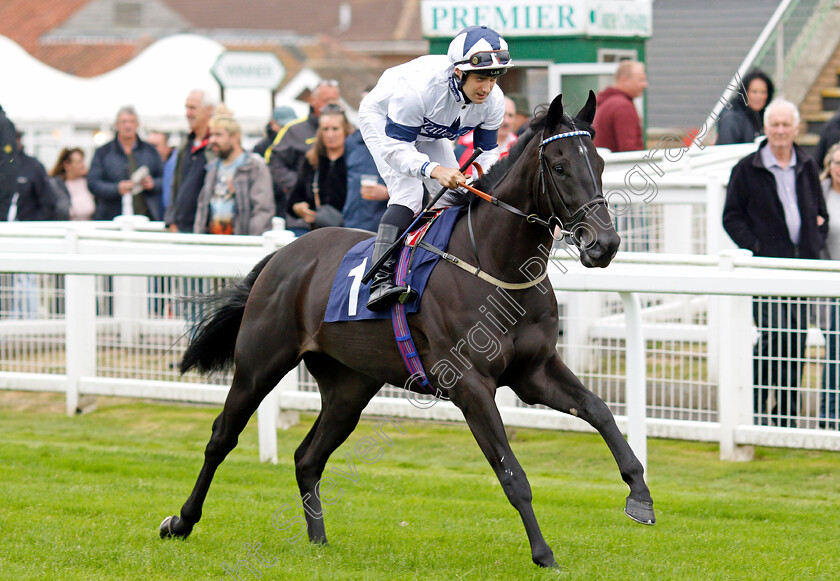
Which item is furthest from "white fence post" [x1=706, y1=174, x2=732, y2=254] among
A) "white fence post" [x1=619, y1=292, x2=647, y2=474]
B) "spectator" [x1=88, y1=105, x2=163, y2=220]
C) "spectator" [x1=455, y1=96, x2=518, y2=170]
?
"spectator" [x1=88, y1=105, x2=163, y2=220]

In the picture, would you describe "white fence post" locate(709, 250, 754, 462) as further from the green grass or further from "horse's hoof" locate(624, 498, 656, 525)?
"horse's hoof" locate(624, 498, 656, 525)

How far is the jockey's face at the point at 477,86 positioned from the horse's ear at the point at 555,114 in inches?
17.5

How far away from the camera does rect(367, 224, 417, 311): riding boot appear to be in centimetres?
485

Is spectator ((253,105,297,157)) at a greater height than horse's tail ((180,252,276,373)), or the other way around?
spectator ((253,105,297,157))

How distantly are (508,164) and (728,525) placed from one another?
196 cm

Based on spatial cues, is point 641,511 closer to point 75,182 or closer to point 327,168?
point 327,168

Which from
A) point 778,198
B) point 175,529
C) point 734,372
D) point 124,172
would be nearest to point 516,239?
point 175,529

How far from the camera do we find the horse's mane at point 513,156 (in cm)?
451

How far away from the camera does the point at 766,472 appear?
6.55 m

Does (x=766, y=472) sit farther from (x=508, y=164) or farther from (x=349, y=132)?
(x=349, y=132)

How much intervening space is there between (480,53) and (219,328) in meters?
1.99

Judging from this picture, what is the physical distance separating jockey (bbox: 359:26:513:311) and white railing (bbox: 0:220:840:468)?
53.4 inches

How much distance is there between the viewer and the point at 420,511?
5.74m

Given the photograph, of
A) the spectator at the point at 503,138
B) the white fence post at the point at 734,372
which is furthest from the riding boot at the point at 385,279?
the spectator at the point at 503,138
